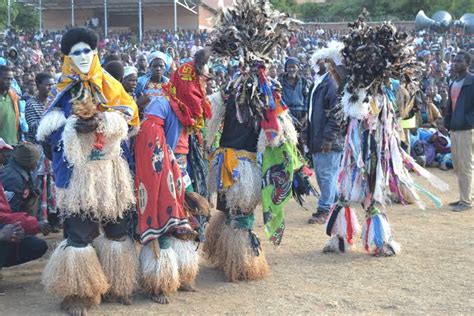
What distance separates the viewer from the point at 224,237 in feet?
17.9

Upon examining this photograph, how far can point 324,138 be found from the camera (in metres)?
7.43

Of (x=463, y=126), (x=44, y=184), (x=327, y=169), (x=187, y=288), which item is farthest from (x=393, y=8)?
(x=187, y=288)

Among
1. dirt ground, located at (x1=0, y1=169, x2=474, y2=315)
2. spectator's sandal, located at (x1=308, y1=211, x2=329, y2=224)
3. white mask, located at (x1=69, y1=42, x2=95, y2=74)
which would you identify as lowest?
dirt ground, located at (x1=0, y1=169, x2=474, y2=315)

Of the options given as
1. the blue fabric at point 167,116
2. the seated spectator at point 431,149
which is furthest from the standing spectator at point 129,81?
the seated spectator at point 431,149

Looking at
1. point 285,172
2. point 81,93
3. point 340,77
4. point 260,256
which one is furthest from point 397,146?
point 81,93

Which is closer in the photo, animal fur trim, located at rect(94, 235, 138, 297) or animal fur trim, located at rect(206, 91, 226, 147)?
animal fur trim, located at rect(94, 235, 138, 297)

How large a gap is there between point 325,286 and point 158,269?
61.6 inches

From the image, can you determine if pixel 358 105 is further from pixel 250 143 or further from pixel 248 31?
pixel 248 31

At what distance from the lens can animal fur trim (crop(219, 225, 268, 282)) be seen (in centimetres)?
534

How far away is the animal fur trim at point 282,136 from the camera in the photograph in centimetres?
530

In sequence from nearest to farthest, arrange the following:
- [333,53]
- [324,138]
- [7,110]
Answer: [333,53], [7,110], [324,138]

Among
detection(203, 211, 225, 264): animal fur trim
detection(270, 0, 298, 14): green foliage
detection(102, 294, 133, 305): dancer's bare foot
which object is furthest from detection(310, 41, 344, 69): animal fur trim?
detection(270, 0, 298, 14): green foliage

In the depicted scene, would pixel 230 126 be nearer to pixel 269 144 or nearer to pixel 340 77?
pixel 269 144

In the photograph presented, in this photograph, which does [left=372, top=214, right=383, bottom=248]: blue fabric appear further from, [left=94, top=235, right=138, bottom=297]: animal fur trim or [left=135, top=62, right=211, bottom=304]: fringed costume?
[left=94, top=235, right=138, bottom=297]: animal fur trim
